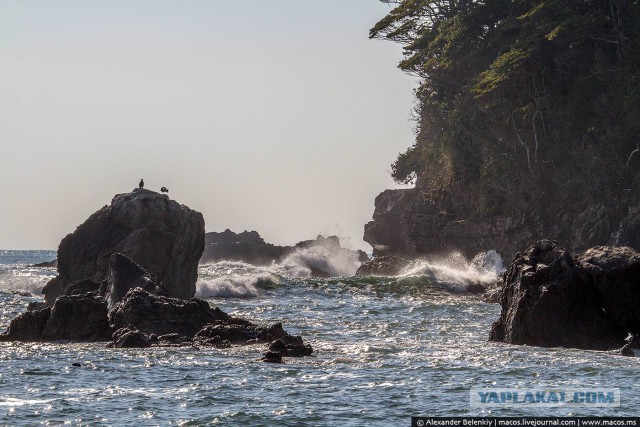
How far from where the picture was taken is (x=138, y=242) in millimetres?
37312

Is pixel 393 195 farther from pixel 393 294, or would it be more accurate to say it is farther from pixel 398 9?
pixel 393 294

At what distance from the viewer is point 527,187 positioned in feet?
199

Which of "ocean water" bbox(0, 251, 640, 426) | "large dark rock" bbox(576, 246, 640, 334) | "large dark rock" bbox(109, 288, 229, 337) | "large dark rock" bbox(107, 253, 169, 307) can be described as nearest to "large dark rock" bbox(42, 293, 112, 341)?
"large dark rock" bbox(109, 288, 229, 337)

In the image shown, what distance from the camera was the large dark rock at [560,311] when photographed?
957 inches

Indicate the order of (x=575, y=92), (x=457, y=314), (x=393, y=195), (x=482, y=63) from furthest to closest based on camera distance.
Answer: (x=393, y=195) < (x=482, y=63) < (x=575, y=92) < (x=457, y=314)

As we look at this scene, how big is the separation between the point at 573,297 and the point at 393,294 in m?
23.2

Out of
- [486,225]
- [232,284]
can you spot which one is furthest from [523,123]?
[232,284]

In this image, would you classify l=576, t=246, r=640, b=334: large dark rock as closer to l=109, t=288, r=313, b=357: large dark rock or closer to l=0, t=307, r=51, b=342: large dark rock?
l=109, t=288, r=313, b=357: large dark rock

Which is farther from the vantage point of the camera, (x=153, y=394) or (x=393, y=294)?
(x=393, y=294)

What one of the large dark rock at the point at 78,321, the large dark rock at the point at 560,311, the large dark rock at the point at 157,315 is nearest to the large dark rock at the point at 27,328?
the large dark rock at the point at 78,321

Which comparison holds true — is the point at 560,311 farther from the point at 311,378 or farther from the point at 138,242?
the point at 138,242

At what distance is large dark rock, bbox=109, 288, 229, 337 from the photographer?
26375 millimetres

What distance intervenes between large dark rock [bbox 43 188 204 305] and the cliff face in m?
23.3

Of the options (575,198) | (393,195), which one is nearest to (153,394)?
(575,198)
